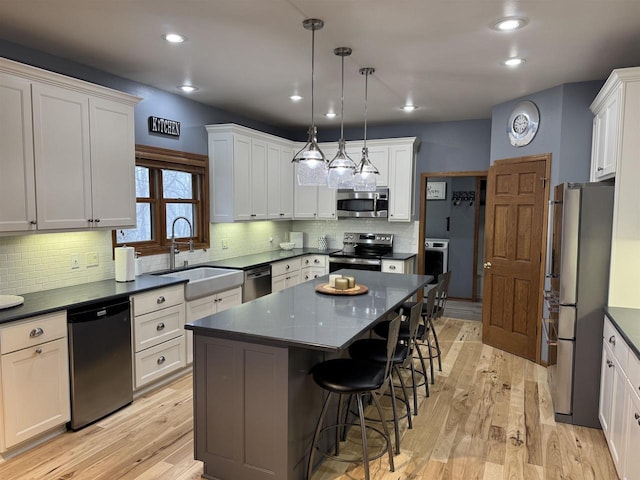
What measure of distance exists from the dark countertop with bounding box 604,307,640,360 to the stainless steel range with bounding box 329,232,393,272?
3166 mm

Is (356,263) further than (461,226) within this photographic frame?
No

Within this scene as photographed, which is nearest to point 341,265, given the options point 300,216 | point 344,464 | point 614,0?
point 300,216

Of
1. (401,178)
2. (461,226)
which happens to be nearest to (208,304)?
(401,178)

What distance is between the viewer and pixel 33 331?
2.68m

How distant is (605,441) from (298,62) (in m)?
3.53

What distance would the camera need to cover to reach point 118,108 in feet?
11.7

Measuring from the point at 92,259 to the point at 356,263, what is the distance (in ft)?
10.8

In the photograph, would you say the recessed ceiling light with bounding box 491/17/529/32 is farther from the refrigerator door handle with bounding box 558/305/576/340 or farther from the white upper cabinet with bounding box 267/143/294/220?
the white upper cabinet with bounding box 267/143/294/220

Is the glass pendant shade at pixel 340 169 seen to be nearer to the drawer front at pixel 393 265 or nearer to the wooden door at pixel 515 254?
the wooden door at pixel 515 254

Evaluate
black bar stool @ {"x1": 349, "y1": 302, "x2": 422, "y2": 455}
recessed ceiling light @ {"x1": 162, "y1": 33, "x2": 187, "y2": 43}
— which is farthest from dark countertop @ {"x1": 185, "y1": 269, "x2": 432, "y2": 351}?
recessed ceiling light @ {"x1": 162, "y1": 33, "x2": 187, "y2": 43}

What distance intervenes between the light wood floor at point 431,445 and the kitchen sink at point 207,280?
83cm

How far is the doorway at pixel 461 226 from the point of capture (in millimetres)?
7309

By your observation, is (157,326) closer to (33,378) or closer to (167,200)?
(33,378)

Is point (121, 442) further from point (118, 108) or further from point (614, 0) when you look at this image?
point (614, 0)
